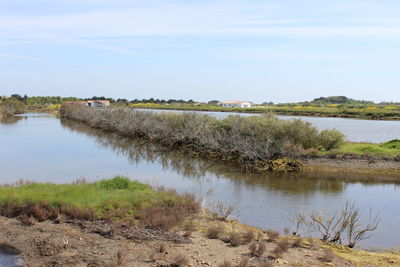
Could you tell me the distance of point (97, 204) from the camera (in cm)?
1224

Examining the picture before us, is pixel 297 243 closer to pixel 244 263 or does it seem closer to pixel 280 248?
pixel 280 248

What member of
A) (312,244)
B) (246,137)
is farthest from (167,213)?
(246,137)

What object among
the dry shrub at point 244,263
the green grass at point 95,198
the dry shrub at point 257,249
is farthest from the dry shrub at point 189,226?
the dry shrub at point 244,263

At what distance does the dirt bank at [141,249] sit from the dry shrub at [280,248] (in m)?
0.08

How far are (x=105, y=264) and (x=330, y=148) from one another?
1929cm

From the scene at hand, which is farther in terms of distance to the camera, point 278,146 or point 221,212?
point 278,146

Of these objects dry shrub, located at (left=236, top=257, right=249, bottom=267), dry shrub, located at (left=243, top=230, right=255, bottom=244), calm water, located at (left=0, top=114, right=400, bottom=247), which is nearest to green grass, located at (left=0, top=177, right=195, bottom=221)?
calm water, located at (left=0, top=114, right=400, bottom=247)

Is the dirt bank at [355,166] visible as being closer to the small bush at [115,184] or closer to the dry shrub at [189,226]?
the small bush at [115,184]

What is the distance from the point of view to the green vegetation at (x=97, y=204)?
457 inches

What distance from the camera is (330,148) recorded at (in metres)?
25.0

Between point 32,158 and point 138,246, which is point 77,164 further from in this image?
point 138,246

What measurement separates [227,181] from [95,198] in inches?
339

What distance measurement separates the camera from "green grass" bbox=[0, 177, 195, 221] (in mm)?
12055

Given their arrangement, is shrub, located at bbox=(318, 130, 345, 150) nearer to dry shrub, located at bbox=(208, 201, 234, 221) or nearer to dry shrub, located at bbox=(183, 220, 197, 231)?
dry shrub, located at bbox=(208, 201, 234, 221)
